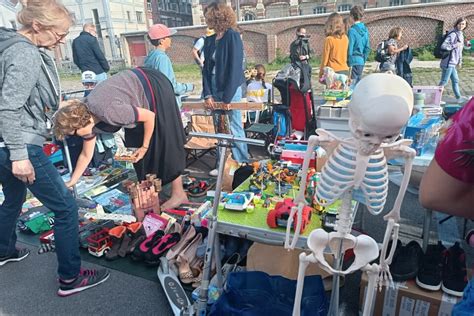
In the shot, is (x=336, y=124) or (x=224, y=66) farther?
(x=224, y=66)

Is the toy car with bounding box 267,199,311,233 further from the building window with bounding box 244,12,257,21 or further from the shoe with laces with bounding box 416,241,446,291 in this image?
the building window with bounding box 244,12,257,21

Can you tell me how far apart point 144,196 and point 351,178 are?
2.14 m

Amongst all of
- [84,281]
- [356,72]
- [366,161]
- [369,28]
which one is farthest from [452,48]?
[369,28]

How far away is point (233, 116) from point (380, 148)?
2709 mm

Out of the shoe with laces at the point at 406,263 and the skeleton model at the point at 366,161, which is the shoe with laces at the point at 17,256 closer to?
the skeleton model at the point at 366,161

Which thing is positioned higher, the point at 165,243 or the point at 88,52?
the point at 88,52

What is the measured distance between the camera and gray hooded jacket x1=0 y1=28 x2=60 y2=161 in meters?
1.63

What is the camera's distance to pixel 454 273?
5.70ft

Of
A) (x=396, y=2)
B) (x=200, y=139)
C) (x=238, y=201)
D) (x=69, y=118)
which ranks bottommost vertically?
(x=200, y=139)

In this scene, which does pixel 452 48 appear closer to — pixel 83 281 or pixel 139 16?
pixel 83 281

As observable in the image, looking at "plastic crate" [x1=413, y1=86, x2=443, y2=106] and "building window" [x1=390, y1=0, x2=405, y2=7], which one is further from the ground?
"building window" [x1=390, y1=0, x2=405, y2=7]

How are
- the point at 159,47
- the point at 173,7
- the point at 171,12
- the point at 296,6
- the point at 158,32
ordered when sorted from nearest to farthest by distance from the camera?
the point at 158,32 → the point at 159,47 → the point at 296,6 → the point at 171,12 → the point at 173,7

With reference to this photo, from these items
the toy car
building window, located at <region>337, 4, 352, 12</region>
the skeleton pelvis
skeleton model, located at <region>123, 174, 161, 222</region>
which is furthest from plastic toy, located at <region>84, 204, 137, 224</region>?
building window, located at <region>337, 4, 352, 12</region>

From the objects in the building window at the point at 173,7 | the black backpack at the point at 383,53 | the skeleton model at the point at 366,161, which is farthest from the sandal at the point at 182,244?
the building window at the point at 173,7
